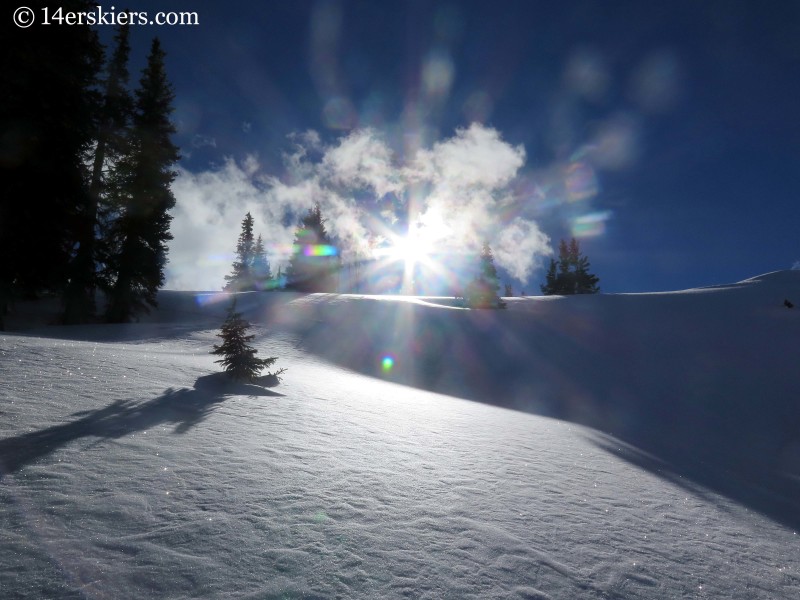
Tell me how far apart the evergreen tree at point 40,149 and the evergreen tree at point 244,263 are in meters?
40.1

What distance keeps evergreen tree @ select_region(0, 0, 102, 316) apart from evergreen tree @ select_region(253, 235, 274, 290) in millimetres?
39939

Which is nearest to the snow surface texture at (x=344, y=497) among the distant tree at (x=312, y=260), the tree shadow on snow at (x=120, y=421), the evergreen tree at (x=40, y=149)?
the tree shadow on snow at (x=120, y=421)

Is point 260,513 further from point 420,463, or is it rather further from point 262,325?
point 262,325

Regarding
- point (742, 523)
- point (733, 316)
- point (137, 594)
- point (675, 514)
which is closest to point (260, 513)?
point (137, 594)

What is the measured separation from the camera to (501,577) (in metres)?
2.49

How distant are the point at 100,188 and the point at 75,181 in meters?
7.38

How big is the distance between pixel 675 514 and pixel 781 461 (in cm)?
893

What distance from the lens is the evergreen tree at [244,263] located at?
54.4 m

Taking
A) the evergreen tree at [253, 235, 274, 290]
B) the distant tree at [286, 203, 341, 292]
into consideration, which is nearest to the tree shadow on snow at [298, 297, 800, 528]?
the distant tree at [286, 203, 341, 292]

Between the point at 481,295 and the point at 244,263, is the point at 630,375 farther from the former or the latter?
the point at 244,263

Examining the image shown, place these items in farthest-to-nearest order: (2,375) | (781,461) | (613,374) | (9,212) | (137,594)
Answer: (613,374), (9,212), (781,461), (2,375), (137,594)

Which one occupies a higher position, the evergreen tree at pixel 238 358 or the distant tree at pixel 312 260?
the distant tree at pixel 312 260

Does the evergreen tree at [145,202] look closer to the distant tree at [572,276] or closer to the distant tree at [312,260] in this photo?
the distant tree at [312,260]

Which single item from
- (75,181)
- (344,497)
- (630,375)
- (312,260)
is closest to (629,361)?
(630,375)
